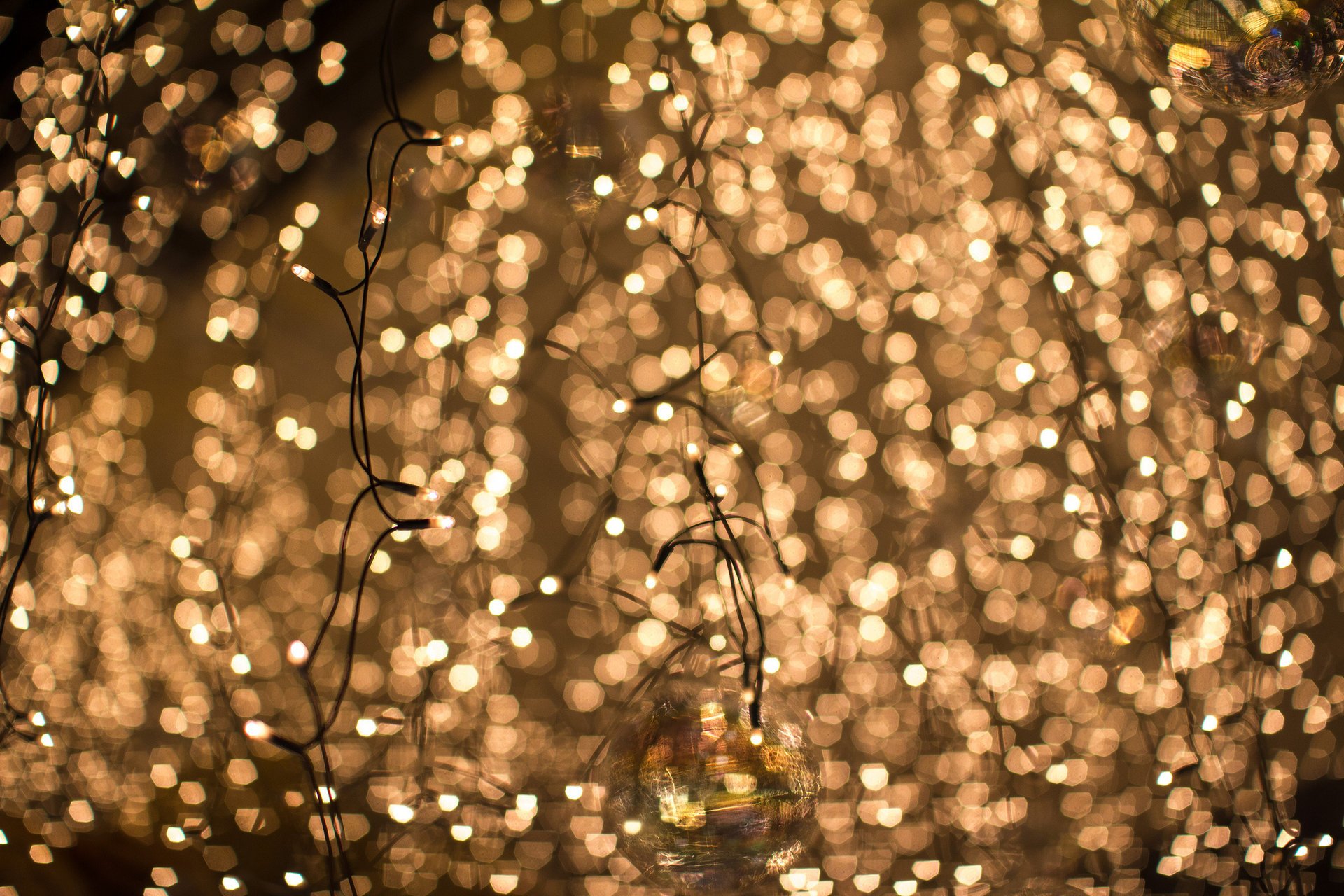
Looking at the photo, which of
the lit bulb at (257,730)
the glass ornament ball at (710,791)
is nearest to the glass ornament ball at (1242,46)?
the glass ornament ball at (710,791)

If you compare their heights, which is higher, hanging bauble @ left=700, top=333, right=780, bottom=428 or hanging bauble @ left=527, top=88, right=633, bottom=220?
hanging bauble @ left=527, top=88, right=633, bottom=220

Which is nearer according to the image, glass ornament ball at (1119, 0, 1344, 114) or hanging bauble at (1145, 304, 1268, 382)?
glass ornament ball at (1119, 0, 1344, 114)

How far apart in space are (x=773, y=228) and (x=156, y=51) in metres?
1.15

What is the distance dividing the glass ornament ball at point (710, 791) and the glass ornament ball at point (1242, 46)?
68 centimetres

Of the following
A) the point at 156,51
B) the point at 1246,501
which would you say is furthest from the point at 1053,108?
the point at 156,51

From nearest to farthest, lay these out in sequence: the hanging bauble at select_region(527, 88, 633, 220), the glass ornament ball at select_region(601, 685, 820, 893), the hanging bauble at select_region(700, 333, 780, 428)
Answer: the glass ornament ball at select_region(601, 685, 820, 893) → the hanging bauble at select_region(527, 88, 633, 220) → the hanging bauble at select_region(700, 333, 780, 428)

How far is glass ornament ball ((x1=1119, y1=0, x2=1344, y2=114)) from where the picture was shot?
2.60 feet

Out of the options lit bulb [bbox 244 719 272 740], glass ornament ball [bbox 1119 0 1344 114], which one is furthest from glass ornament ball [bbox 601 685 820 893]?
glass ornament ball [bbox 1119 0 1344 114]

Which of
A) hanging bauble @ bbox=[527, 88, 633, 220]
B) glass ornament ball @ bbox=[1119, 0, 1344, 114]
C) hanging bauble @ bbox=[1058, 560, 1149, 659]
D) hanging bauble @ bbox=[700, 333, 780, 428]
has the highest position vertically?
glass ornament ball @ bbox=[1119, 0, 1344, 114]

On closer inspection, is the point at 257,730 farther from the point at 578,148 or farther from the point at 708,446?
the point at 708,446

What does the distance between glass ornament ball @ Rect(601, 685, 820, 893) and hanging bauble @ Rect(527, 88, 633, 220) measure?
1.90 ft

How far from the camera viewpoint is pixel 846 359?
2068 millimetres

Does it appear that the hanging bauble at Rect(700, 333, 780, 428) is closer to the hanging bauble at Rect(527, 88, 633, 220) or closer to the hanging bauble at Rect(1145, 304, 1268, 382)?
the hanging bauble at Rect(527, 88, 633, 220)

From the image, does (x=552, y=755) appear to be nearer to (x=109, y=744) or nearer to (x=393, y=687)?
(x=393, y=687)
